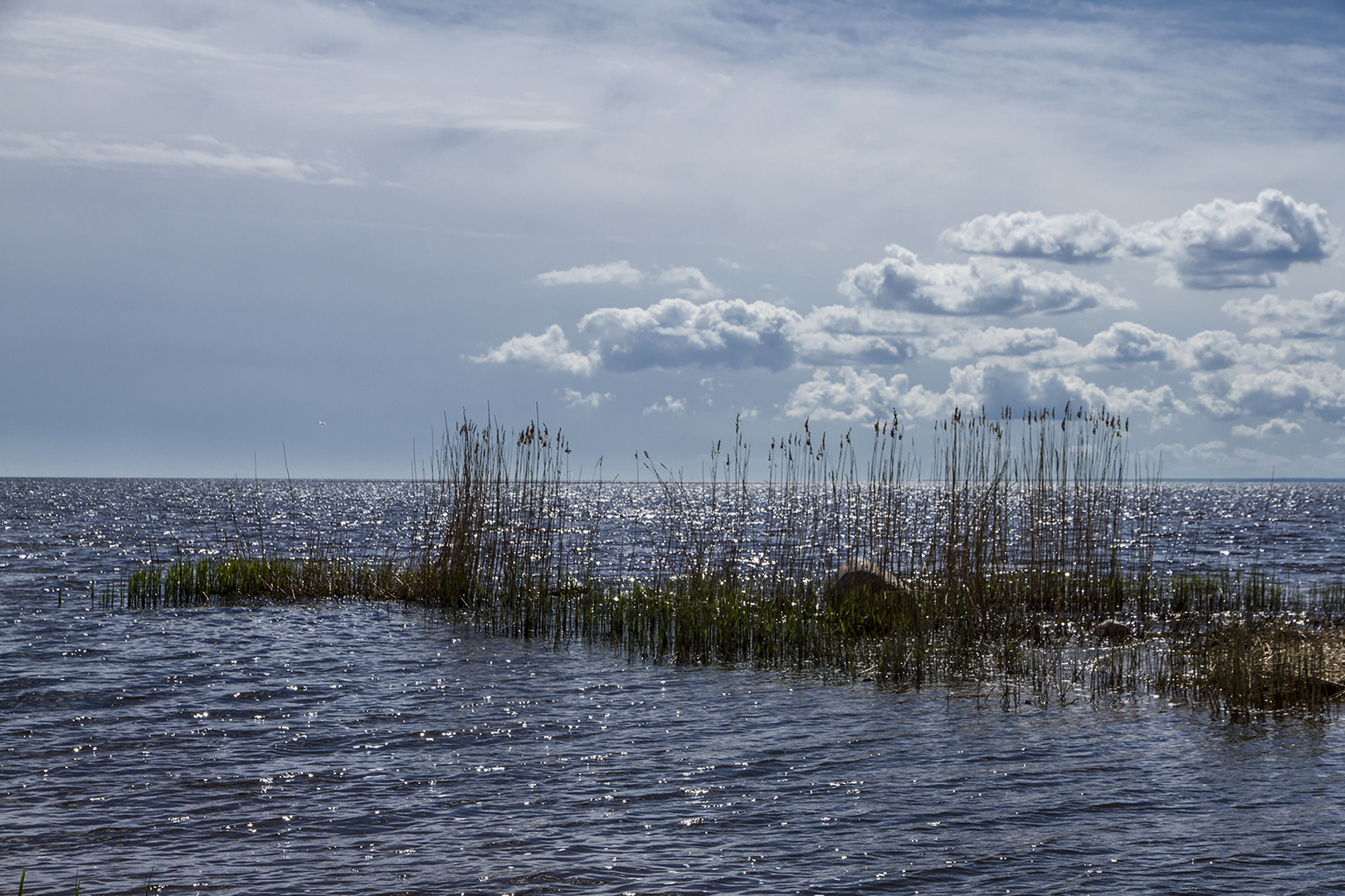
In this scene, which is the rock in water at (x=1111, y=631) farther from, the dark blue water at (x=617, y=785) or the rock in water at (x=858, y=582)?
the dark blue water at (x=617, y=785)

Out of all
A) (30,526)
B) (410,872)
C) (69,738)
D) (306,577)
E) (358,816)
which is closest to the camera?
(410,872)

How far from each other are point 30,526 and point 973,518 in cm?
4109

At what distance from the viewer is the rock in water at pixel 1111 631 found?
11906 mm

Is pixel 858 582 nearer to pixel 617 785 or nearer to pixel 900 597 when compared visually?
pixel 900 597

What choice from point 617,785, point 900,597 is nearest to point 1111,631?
point 900,597

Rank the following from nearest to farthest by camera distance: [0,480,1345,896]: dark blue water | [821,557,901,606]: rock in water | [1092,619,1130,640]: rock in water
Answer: [0,480,1345,896]: dark blue water, [1092,619,1130,640]: rock in water, [821,557,901,606]: rock in water

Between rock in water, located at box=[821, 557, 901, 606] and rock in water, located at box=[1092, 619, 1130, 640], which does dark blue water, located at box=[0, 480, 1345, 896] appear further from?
rock in water, located at box=[1092, 619, 1130, 640]

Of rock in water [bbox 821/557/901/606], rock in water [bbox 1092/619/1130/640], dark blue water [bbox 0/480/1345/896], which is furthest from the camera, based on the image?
rock in water [bbox 821/557/901/606]

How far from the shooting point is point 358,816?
5836 millimetres

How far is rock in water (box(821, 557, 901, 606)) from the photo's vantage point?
481 inches

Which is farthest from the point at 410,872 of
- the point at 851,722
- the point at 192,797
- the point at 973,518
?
the point at 973,518

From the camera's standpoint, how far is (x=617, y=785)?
6.46 meters

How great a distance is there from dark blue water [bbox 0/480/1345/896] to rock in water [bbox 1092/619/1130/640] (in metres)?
3.41

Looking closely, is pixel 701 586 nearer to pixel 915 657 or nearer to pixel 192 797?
pixel 915 657
